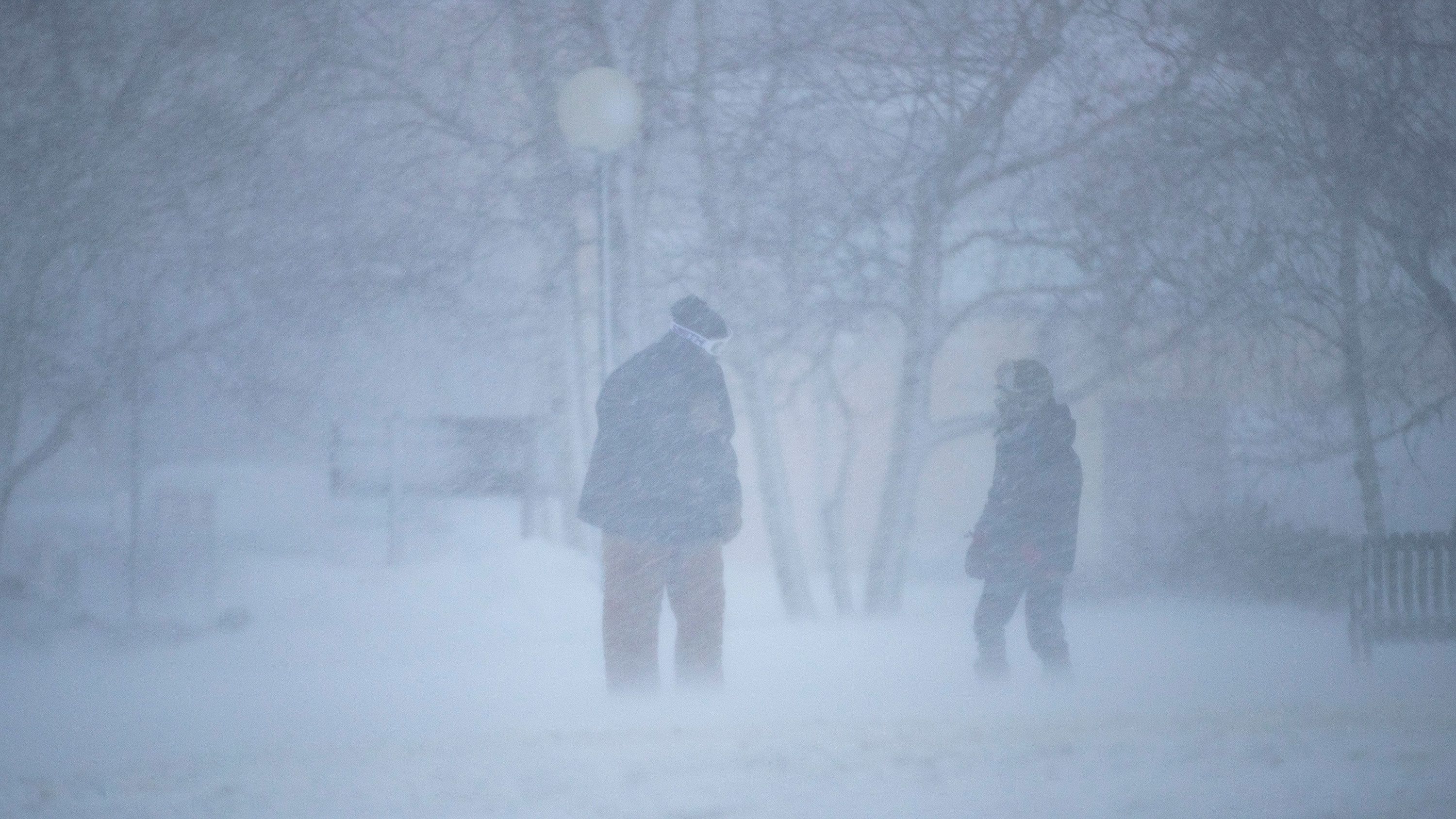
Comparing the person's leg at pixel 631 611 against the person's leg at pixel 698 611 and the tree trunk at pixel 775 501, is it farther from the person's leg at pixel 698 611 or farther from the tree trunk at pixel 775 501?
the tree trunk at pixel 775 501

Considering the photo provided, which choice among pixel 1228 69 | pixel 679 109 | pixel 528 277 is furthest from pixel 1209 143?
pixel 528 277

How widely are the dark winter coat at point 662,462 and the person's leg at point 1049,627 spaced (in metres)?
1.55

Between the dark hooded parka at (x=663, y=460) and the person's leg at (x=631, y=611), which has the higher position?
the dark hooded parka at (x=663, y=460)

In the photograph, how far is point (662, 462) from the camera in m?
4.38

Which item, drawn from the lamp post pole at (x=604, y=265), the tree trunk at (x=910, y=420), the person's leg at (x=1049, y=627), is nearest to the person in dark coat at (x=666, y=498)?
the lamp post pole at (x=604, y=265)

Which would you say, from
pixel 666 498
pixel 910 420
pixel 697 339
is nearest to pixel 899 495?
pixel 910 420

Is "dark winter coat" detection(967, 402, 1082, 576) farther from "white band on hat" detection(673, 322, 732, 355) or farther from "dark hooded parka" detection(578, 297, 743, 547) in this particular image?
"white band on hat" detection(673, 322, 732, 355)

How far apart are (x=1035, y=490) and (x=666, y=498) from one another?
5.86 ft

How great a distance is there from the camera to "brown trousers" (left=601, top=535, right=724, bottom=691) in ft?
14.7

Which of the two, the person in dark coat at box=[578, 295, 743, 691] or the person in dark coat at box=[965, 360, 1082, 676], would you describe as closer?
the person in dark coat at box=[578, 295, 743, 691]

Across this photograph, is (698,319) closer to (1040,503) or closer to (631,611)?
(631,611)

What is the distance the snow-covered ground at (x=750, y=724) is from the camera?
3453 millimetres

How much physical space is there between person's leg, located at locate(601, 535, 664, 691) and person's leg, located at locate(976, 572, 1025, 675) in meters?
1.58

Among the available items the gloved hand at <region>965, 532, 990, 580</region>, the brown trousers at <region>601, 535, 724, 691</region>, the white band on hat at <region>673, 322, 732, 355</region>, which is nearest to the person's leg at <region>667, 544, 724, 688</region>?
the brown trousers at <region>601, 535, 724, 691</region>
